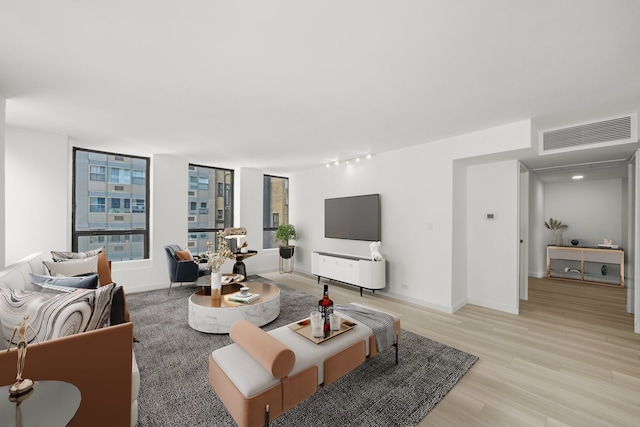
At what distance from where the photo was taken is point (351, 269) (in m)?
5.08

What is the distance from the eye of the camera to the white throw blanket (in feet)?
8.04

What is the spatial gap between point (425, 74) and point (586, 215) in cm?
666

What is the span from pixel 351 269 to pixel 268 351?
3434mm

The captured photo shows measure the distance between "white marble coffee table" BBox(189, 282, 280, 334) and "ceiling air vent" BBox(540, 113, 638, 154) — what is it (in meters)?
4.22

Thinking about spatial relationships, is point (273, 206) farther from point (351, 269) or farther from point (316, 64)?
point (316, 64)

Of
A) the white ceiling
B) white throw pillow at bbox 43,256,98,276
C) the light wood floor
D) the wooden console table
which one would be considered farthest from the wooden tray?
the wooden console table

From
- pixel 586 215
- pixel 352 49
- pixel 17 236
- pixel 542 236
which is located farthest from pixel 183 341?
pixel 586 215

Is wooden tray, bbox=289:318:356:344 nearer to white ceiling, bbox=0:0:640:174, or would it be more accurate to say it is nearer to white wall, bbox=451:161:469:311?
white ceiling, bbox=0:0:640:174

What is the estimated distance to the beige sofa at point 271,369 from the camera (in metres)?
1.63

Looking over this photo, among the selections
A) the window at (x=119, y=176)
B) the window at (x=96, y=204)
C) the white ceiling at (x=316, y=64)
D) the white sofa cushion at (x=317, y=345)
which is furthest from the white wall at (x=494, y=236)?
the window at (x=96, y=204)

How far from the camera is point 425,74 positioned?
2287 millimetres

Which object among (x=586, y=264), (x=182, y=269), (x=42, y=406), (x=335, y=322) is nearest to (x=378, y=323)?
(x=335, y=322)

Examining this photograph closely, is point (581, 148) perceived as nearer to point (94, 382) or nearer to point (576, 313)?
point (576, 313)

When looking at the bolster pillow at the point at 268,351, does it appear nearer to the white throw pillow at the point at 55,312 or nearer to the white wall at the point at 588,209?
the white throw pillow at the point at 55,312
